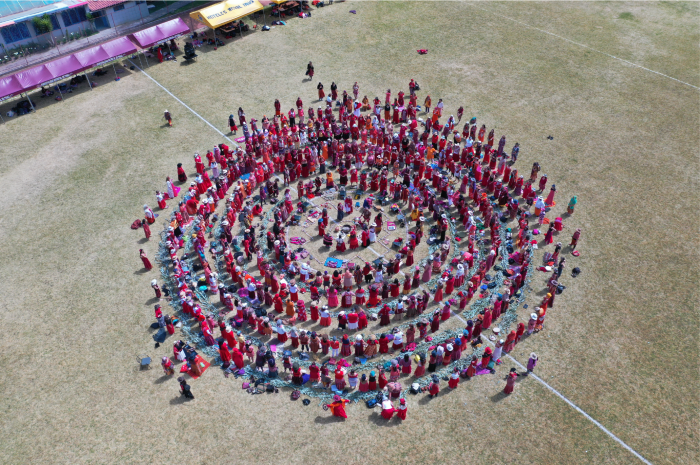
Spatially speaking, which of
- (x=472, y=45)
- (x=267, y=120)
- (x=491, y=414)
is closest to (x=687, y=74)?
(x=472, y=45)

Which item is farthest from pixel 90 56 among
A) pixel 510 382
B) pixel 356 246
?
pixel 510 382

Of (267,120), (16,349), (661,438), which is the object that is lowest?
(661,438)

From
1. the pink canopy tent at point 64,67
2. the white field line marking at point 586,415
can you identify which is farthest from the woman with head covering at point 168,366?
the pink canopy tent at point 64,67

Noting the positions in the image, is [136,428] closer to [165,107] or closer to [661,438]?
[661,438]

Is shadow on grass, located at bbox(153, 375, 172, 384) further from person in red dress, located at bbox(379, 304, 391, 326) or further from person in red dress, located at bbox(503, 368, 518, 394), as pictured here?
person in red dress, located at bbox(503, 368, 518, 394)

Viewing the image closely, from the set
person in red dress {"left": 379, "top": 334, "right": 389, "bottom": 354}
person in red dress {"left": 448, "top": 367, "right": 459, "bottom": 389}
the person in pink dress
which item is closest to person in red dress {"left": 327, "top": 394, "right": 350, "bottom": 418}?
person in red dress {"left": 379, "top": 334, "right": 389, "bottom": 354}

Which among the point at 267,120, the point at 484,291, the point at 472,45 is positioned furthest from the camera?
the point at 472,45
